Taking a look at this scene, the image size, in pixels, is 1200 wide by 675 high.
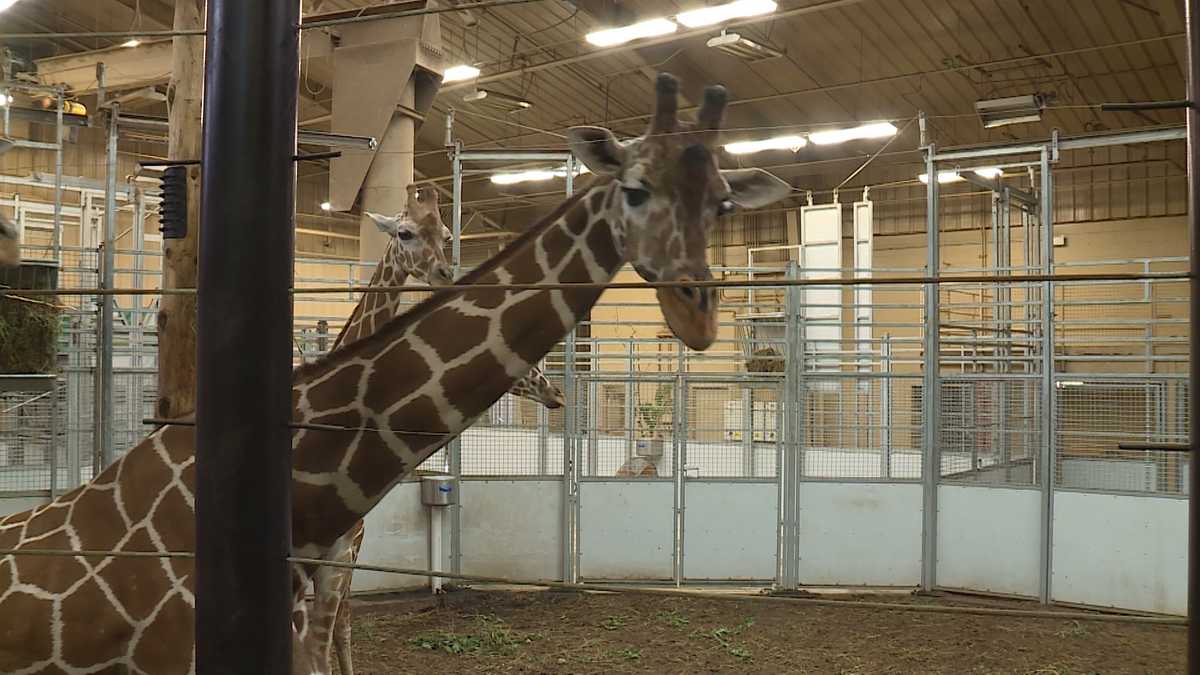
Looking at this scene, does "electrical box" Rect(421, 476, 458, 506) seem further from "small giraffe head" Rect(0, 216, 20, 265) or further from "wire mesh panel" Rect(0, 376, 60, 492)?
"small giraffe head" Rect(0, 216, 20, 265)

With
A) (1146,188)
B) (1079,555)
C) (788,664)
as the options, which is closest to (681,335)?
(788,664)

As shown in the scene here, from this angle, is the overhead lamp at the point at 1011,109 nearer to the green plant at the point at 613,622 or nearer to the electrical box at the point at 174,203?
the electrical box at the point at 174,203

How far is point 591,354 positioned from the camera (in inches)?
264

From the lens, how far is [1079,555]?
20.2ft

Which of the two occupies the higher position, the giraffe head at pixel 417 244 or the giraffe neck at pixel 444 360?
the giraffe head at pixel 417 244

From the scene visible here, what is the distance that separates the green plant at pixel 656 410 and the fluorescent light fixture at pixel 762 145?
18.4ft

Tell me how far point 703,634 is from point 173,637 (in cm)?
385

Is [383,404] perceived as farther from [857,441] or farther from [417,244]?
[857,441]

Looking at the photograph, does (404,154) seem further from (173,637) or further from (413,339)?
(173,637)

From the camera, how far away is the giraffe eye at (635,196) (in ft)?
5.70

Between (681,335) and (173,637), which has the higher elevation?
(681,335)

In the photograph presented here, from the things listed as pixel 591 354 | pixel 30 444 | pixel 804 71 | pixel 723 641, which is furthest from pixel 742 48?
pixel 30 444

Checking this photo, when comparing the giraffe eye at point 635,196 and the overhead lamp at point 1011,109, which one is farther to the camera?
the overhead lamp at point 1011,109

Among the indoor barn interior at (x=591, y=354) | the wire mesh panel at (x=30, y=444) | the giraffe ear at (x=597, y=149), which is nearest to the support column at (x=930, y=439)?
→ the indoor barn interior at (x=591, y=354)
